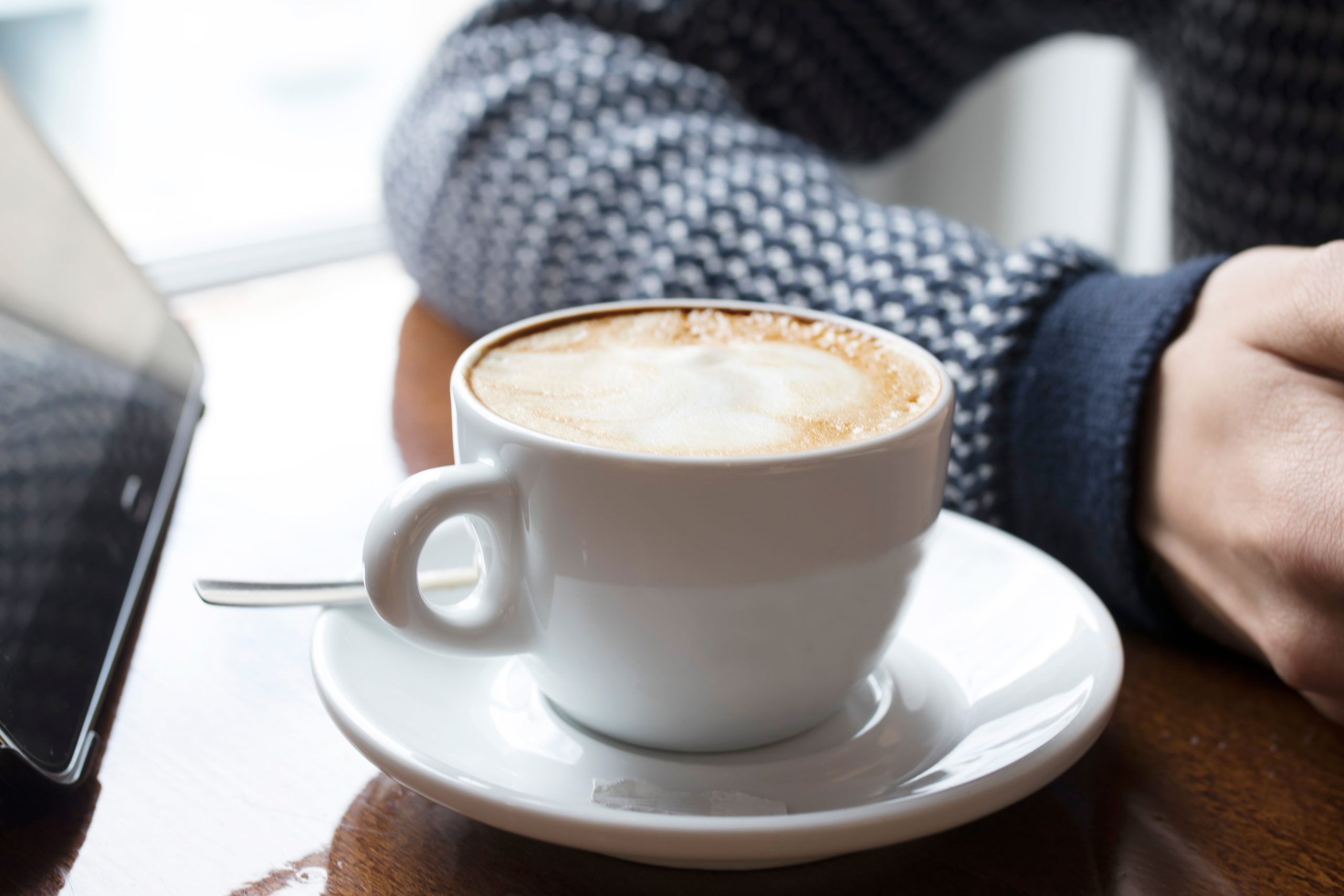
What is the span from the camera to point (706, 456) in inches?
9.7

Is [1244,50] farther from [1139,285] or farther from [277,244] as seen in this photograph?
[277,244]

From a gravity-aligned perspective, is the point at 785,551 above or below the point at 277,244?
above

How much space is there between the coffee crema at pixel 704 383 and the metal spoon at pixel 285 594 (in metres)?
0.07

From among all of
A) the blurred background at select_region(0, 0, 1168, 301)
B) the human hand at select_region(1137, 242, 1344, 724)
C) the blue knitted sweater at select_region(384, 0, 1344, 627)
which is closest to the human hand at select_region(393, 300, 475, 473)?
the blue knitted sweater at select_region(384, 0, 1344, 627)

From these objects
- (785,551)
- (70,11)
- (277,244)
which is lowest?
(277,244)

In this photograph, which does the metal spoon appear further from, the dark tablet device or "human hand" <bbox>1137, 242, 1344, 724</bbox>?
"human hand" <bbox>1137, 242, 1344, 724</bbox>

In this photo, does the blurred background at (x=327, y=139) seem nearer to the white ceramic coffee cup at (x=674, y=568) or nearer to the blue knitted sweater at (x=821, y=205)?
the blue knitted sweater at (x=821, y=205)

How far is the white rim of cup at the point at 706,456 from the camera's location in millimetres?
241

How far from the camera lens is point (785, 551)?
9.8 inches

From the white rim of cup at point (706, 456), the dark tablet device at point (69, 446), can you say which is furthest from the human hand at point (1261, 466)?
the dark tablet device at point (69, 446)

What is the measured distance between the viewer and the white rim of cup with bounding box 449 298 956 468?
241 mm

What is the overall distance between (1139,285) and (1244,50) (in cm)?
35

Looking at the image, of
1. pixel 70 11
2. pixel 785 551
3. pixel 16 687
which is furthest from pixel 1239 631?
pixel 70 11

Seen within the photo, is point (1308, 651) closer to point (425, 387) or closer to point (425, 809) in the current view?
point (425, 809)
